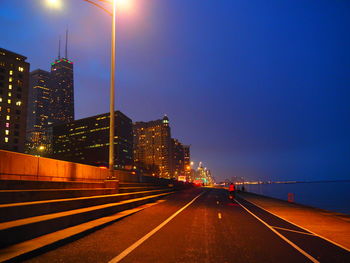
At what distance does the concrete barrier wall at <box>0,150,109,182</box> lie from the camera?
11227 mm

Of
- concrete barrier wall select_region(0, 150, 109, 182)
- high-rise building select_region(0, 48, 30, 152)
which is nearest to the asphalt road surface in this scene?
concrete barrier wall select_region(0, 150, 109, 182)

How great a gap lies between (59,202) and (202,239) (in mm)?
5101

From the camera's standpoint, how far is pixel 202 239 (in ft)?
30.7

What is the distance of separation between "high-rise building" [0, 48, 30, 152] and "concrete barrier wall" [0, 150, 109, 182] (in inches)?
4055

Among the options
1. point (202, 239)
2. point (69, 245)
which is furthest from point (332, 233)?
point (69, 245)

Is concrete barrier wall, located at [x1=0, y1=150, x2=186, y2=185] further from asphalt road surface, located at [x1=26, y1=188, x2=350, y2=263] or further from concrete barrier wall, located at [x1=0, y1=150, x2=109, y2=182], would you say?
asphalt road surface, located at [x1=26, y1=188, x2=350, y2=263]

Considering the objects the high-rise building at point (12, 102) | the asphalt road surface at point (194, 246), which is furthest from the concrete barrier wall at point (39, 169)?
the high-rise building at point (12, 102)

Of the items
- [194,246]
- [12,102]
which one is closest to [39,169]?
[194,246]

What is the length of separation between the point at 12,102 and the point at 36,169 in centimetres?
11580

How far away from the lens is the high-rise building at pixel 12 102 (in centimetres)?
10900

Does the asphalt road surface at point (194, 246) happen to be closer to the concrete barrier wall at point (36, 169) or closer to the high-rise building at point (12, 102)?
the concrete barrier wall at point (36, 169)

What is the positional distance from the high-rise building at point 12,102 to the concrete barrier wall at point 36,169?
10299 cm

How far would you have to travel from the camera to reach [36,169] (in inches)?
516

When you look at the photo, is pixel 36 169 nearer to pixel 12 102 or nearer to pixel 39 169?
pixel 39 169
